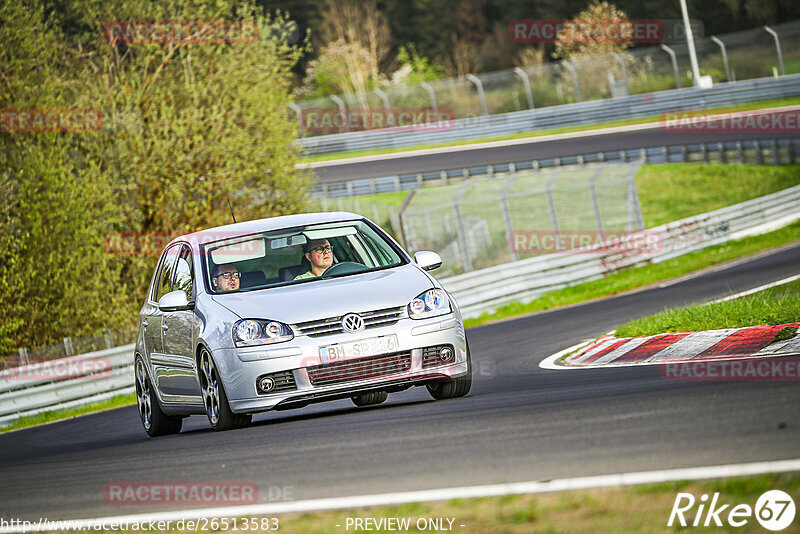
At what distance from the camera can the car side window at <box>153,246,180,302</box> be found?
10.6m

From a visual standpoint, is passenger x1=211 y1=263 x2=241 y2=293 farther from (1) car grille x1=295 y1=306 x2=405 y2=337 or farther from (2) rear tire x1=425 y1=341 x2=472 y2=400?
(2) rear tire x1=425 y1=341 x2=472 y2=400

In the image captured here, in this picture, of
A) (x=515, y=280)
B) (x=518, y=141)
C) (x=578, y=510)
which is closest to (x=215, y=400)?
(x=578, y=510)

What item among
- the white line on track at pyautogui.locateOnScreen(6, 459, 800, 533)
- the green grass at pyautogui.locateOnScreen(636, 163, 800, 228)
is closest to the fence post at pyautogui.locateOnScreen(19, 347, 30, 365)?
the white line on track at pyautogui.locateOnScreen(6, 459, 800, 533)

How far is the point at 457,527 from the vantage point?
479cm

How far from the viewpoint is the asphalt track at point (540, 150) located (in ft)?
130

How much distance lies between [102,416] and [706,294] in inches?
357

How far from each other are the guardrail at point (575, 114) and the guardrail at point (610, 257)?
15.6 m

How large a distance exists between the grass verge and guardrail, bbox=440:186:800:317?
194mm

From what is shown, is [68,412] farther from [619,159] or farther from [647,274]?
[619,159]

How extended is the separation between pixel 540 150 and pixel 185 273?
33391 mm

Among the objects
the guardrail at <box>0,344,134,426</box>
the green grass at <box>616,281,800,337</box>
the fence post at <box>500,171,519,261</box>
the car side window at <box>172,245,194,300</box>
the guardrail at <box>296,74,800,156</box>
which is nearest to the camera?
the car side window at <box>172,245,194,300</box>

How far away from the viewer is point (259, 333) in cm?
861

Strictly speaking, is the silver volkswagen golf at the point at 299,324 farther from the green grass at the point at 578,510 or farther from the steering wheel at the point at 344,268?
the green grass at the point at 578,510

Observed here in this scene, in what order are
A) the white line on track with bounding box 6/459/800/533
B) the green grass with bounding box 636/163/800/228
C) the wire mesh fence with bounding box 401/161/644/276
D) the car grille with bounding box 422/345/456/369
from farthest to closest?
the green grass with bounding box 636/163/800/228
the wire mesh fence with bounding box 401/161/644/276
the car grille with bounding box 422/345/456/369
the white line on track with bounding box 6/459/800/533
